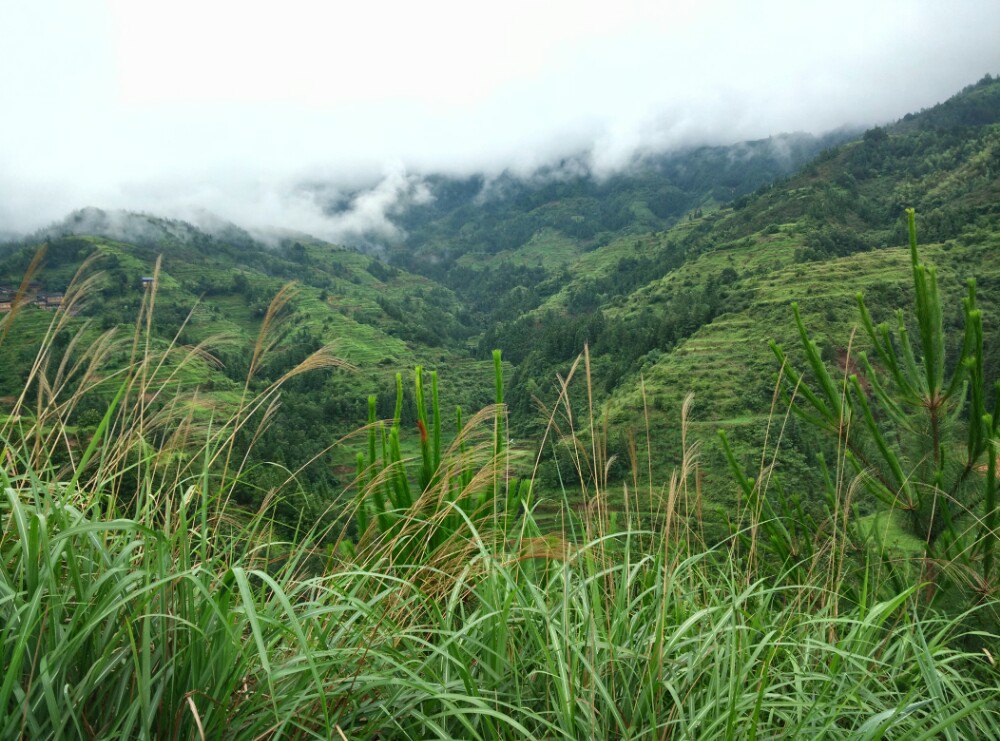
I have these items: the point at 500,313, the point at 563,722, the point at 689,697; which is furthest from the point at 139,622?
the point at 500,313

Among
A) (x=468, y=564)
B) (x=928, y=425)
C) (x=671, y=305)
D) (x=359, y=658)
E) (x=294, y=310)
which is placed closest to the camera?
(x=359, y=658)

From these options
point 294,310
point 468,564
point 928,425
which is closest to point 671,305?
point 294,310

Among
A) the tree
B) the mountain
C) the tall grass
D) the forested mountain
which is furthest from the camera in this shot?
the mountain

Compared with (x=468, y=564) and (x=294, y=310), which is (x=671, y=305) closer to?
(x=294, y=310)

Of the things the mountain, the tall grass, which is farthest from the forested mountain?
the tall grass

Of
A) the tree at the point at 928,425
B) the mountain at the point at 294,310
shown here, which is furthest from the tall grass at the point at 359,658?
the tree at the point at 928,425

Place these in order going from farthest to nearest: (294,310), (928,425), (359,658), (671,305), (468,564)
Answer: (294,310) < (671,305) < (928,425) < (468,564) < (359,658)

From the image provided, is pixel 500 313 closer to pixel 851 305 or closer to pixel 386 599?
pixel 851 305

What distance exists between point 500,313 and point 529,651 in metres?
146

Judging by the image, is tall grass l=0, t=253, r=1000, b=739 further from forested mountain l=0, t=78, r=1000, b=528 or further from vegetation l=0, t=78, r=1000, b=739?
forested mountain l=0, t=78, r=1000, b=528

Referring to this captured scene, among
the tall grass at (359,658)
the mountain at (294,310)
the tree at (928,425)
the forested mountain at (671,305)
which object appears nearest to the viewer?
the tall grass at (359,658)

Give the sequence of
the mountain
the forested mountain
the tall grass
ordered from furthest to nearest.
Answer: the mountain, the forested mountain, the tall grass

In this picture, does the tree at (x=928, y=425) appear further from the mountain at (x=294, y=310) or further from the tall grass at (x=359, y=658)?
the mountain at (x=294, y=310)

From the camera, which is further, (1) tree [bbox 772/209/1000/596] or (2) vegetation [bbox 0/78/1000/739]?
(1) tree [bbox 772/209/1000/596]
